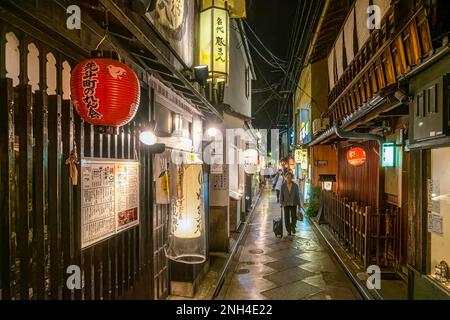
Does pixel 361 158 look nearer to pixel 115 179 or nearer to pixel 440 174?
pixel 440 174

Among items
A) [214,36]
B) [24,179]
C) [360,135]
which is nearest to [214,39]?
[214,36]

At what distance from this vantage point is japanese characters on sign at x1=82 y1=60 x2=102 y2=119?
12.4 ft

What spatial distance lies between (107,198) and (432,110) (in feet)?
20.8

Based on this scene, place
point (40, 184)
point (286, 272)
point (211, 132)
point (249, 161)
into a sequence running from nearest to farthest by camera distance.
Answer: point (40, 184) → point (286, 272) → point (211, 132) → point (249, 161)

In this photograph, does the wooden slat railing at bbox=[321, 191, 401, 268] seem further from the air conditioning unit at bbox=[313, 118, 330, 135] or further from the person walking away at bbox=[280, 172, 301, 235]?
the air conditioning unit at bbox=[313, 118, 330, 135]

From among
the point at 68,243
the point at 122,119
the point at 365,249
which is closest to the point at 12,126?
the point at 122,119

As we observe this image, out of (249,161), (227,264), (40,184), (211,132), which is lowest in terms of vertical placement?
(227,264)

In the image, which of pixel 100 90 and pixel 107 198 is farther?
pixel 107 198

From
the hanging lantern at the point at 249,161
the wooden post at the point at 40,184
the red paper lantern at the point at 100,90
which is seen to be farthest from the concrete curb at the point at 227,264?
the red paper lantern at the point at 100,90

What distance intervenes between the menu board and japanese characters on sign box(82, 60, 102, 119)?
906mm

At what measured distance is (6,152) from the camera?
10.4 ft

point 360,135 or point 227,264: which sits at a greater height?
point 360,135

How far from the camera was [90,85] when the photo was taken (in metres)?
3.77

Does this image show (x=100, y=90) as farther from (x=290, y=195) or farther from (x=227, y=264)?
(x=290, y=195)
